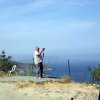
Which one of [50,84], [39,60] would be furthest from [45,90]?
[39,60]

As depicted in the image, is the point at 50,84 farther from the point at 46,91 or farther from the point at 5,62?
the point at 5,62

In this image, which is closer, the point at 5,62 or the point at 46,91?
the point at 46,91

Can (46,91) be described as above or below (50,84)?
below

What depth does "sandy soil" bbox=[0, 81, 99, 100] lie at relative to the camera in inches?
859

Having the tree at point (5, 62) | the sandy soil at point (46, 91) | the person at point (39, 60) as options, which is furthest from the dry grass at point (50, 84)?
the tree at point (5, 62)

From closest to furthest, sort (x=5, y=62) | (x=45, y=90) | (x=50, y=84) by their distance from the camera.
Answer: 1. (x=45, y=90)
2. (x=50, y=84)
3. (x=5, y=62)

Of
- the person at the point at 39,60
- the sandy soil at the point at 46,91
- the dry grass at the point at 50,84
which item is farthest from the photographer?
the person at the point at 39,60

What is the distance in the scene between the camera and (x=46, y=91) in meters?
22.5

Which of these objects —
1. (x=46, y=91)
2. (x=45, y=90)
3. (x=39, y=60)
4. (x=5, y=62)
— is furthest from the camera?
(x=5, y=62)

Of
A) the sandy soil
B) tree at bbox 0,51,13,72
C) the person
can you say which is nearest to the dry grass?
the sandy soil

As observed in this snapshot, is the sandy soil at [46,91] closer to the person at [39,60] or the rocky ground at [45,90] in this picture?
the rocky ground at [45,90]

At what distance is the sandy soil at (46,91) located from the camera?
21.8 meters

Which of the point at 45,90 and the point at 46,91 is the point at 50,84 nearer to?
the point at 45,90

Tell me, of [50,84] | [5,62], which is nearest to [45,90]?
[50,84]
